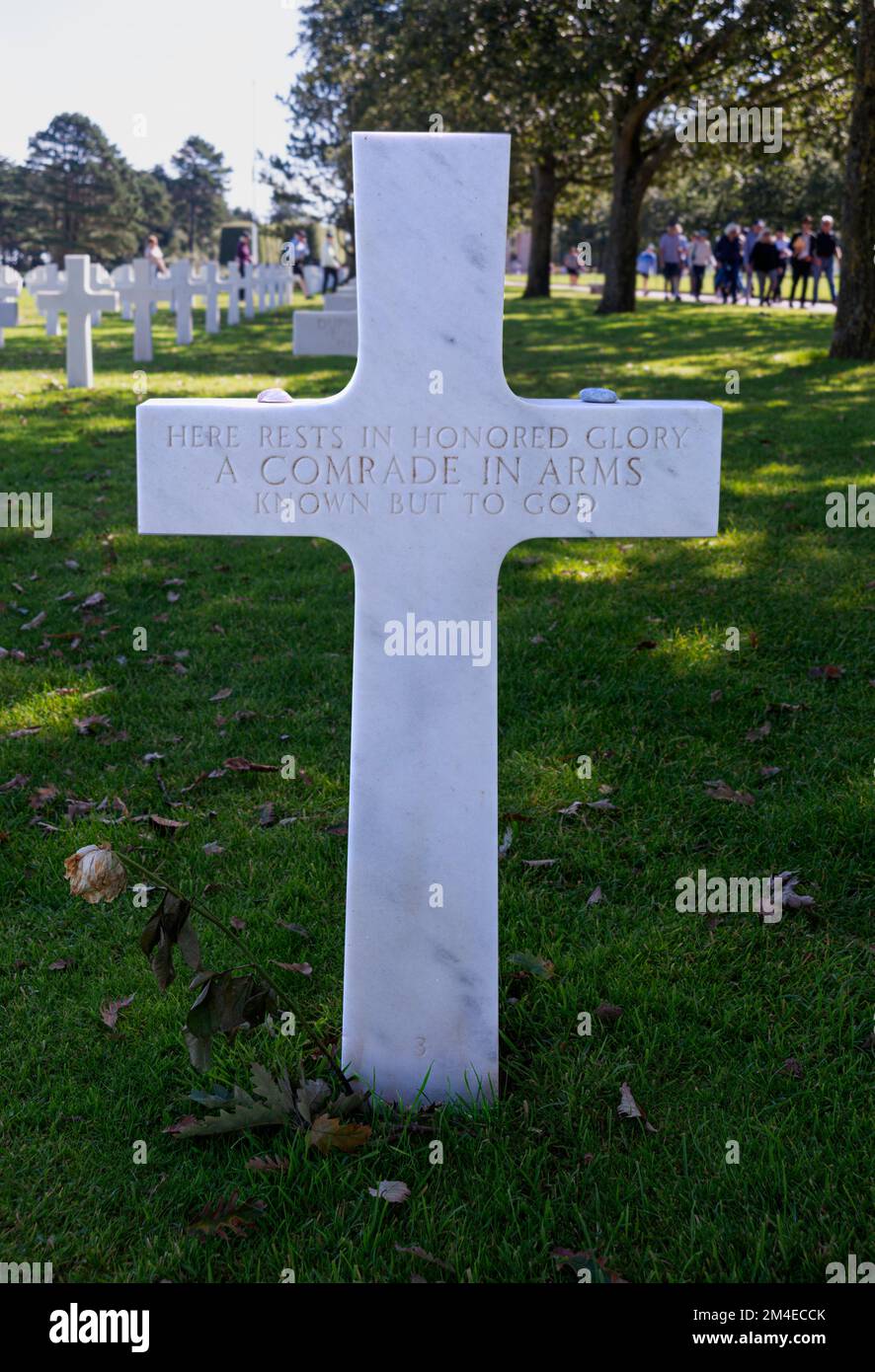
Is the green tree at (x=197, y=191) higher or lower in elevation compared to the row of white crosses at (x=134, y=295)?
higher

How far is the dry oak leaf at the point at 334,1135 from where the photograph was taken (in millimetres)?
2791

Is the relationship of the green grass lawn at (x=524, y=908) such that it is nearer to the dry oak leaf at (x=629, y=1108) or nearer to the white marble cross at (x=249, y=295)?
the dry oak leaf at (x=629, y=1108)

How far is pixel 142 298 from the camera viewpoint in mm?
16203

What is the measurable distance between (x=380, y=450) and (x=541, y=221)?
3189 centimetres

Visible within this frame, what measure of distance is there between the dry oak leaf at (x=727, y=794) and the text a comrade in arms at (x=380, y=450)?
6.34 ft

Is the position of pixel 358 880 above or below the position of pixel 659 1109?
above

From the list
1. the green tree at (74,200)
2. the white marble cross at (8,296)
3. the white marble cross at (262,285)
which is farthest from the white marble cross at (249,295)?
the green tree at (74,200)

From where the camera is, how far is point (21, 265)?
61562mm

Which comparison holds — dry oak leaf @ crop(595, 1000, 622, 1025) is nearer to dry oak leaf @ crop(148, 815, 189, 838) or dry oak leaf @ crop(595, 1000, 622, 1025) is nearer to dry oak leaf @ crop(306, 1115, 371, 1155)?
dry oak leaf @ crop(306, 1115, 371, 1155)

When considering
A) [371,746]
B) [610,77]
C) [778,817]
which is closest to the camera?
[371,746]

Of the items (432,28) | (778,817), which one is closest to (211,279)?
(432,28)
